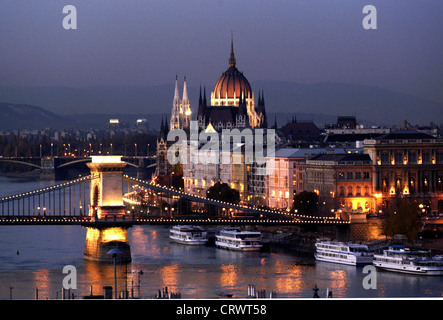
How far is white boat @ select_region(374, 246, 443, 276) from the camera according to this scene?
22047 millimetres

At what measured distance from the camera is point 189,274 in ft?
71.9

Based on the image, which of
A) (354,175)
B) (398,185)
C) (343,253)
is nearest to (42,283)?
(343,253)

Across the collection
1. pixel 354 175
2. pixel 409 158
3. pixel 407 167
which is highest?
pixel 409 158

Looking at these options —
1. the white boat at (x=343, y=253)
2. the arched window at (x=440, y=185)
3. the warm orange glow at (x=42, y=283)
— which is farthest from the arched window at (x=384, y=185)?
the warm orange glow at (x=42, y=283)

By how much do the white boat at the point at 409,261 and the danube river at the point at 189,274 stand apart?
35cm

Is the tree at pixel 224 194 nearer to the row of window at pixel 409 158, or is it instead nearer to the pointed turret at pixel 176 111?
the row of window at pixel 409 158

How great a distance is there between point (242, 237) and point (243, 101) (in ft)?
145

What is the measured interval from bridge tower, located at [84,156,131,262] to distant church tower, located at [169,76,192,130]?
54597 mm

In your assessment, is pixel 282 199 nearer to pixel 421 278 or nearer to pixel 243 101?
pixel 421 278

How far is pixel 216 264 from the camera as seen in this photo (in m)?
24.7

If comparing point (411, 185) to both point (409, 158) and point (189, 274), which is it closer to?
point (409, 158)

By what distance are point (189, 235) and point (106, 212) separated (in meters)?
4.70

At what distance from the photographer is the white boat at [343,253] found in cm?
2464

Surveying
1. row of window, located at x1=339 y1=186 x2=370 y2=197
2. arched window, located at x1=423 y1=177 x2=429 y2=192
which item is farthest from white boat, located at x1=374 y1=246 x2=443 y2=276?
arched window, located at x1=423 y1=177 x2=429 y2=192
